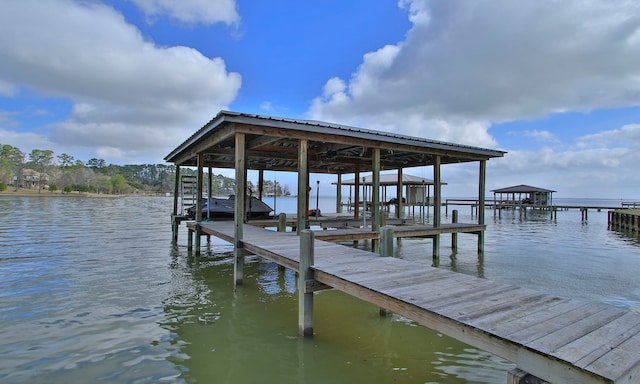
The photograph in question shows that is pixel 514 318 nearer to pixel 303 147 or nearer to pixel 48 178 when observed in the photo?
pixel 303 147

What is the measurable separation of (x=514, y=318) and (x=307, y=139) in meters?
5.83

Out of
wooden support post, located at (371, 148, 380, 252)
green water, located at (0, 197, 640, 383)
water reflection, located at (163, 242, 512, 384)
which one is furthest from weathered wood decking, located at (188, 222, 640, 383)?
wooden support post, located at (371, 148, 380, 252)

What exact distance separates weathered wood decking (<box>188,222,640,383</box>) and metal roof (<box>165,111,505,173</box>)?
3613 mm

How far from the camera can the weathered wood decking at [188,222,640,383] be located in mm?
2031

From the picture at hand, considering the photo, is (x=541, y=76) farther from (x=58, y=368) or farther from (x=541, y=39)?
(x=58, y=368)

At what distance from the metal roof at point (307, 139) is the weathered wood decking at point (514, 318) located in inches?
142

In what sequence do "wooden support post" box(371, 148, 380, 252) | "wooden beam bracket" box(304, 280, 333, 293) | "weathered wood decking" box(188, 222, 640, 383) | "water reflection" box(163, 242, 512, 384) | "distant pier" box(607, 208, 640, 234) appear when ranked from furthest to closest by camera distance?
1. "distant pier" box(607, 208, 640, 234)
2. "wooden support post" box(371, 148, 380, 252)
3. "wooden beam bracket" box(304, 280, 333, 293)
4. "water reflection" box(163, 242, 512, 384)
5. "weathered wood decking" box(188, 222, 640, 383)

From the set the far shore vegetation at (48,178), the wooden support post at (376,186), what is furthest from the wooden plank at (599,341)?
the far shore vegetation at (48,178)

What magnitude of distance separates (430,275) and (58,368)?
456 cm

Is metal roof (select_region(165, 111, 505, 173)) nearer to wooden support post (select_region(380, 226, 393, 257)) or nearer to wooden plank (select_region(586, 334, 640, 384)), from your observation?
wooden support post (select_region(380, 226, 393, 257))

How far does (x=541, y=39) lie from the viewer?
1179 centimetres

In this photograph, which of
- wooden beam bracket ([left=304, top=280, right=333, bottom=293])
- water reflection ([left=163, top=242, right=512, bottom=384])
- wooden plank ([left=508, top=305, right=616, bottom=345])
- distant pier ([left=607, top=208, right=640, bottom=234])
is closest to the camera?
wooden plank ([left=508, top=305, right=616, bottom=345])

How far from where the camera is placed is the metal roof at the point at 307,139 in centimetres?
706

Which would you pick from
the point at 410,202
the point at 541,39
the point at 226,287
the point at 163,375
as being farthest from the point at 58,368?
the point at 410,202
